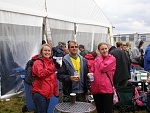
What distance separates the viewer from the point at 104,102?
376cm

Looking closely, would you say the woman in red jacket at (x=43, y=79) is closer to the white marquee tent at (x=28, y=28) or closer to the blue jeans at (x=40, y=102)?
the blue jeans at (x=40, y=102)

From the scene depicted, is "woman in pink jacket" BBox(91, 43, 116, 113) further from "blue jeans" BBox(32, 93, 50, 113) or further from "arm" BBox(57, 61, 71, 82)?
"blue jeans" BBox(32, 93, 50, 113)

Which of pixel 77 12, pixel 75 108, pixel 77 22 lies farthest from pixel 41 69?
pixel 77 12

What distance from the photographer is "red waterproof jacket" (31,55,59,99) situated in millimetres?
3258

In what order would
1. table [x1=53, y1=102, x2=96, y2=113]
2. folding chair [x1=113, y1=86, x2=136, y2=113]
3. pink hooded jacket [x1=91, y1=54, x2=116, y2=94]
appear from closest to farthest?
table [x1=53, y1=102, x2=96, y2=113] → pink hooded jacket [x1=91, y1=54, x2=116, y2=94] → folding chair [x1=113, y1=86, x2=136, y2=113]

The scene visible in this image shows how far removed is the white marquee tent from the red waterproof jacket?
3.07 meters

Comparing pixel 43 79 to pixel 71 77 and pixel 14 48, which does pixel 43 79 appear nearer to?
pixel 71 77

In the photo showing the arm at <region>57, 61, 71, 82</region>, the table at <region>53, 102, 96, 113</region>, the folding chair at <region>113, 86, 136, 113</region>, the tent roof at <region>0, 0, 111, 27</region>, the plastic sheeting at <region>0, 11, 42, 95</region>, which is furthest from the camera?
the tent roof at <region>0, 0, 111, 27</region>

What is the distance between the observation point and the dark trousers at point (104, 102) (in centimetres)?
373

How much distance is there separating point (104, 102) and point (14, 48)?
144 inches

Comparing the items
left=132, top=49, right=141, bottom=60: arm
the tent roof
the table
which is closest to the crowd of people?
the table

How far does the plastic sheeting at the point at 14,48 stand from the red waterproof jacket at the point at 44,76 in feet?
10.1

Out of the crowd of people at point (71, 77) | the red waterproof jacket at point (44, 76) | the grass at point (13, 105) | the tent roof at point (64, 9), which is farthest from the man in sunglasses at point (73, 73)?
the tent roof at point (64, 9)

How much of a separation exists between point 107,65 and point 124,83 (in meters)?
2.14
